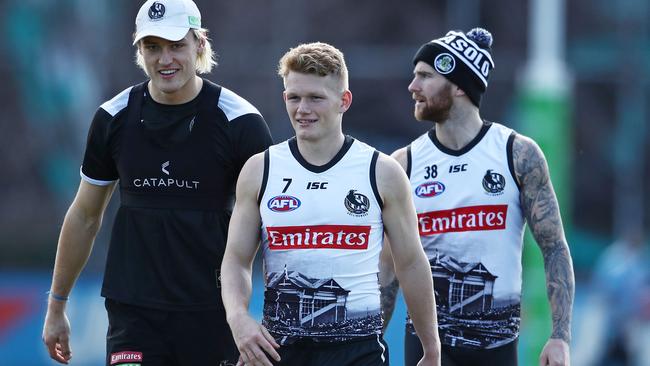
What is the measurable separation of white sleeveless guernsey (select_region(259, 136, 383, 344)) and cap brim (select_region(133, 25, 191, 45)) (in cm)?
90

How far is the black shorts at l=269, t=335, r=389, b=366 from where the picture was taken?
4.98m

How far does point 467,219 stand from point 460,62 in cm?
83

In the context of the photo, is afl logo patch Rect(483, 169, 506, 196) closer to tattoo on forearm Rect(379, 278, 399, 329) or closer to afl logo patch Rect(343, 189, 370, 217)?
tattoo on forearm Rect(379, 278, 399, 329)

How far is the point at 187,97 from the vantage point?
5770 millimetres

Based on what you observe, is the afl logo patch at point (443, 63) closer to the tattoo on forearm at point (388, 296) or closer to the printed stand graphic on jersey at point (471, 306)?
the printed stand graphic on jersey at point (471, 306)

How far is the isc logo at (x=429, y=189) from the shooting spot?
19.8ft

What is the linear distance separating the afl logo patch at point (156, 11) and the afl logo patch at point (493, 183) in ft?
5.55

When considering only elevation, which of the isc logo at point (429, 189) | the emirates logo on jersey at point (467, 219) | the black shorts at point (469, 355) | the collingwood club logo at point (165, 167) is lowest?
the black shorts at point (469, 355)

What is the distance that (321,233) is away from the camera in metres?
4.97

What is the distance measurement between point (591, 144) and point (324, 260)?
14.3 metres

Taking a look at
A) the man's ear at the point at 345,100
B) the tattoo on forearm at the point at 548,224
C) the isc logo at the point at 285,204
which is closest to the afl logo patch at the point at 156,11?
the man's ear at the point at 345,100

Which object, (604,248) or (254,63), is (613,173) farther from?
(254,63)

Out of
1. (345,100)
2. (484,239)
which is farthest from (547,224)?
(345,100)

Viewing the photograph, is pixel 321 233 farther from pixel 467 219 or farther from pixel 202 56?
pixel 202 56
